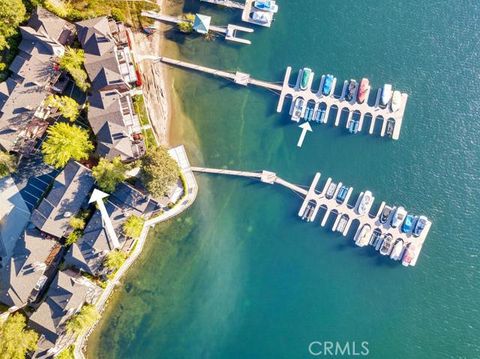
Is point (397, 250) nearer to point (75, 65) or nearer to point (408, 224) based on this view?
point (408, 224)

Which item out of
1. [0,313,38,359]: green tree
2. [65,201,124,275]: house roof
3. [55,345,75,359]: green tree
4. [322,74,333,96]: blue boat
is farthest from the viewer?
[322,74,333,96]: blue boat

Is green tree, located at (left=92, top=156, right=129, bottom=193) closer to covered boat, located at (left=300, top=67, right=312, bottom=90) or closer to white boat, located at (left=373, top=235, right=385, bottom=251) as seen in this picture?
covered boat, located at (left=300, top=67, right=312, bottom=90)

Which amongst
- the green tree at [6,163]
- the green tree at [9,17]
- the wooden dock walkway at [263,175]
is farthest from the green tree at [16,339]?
the green tree at [9,17]

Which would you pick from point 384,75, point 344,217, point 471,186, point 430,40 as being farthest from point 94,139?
point 471,186

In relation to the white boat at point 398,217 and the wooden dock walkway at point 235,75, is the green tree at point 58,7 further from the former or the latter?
the white boat at point 398,217

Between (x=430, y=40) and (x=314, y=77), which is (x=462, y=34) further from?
(x=314, y=77)

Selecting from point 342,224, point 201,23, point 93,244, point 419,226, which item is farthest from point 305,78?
point 93,244
